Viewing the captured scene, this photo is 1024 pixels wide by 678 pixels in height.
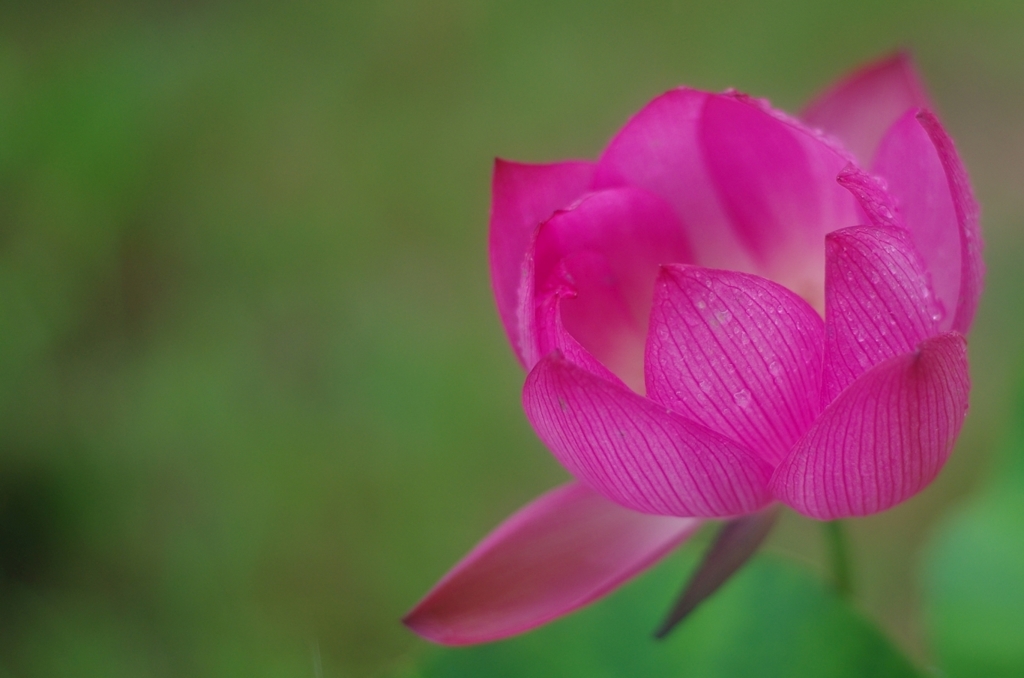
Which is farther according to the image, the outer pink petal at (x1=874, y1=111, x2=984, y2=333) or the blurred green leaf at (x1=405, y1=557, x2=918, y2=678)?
the blurred green leaf at (x1=405, y1=557, x2=918, y2=678)

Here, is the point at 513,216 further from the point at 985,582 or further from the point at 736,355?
the point at 985,582

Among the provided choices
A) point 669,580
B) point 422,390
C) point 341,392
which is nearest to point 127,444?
point 341,392

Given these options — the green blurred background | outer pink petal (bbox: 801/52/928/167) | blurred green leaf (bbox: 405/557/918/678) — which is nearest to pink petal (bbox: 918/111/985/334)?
outer pink petal (bbox: 801/52/928/167)

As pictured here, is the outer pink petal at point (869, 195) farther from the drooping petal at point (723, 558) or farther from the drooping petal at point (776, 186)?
the drooping petal at point (723, 558)

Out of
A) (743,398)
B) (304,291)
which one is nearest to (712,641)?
(743,398)

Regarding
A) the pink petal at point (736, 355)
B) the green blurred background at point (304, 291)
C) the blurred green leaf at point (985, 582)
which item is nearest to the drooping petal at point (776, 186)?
the pink petal at point (736, 355)

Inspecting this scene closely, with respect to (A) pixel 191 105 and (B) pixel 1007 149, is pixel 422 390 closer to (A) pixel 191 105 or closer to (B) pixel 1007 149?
(A) pixel 191 105

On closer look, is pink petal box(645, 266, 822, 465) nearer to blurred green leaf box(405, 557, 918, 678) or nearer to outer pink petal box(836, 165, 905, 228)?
outer pink petal box(836, 165, 905, 228)

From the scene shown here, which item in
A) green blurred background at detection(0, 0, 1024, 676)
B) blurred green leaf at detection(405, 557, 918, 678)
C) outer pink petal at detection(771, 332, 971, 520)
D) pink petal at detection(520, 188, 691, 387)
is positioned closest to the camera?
outer pink petal at detection(771, 332, 971, 520)

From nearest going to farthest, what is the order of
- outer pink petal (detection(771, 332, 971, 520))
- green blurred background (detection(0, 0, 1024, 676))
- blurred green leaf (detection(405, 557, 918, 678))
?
outer pink petal (detection(771, 332, 971, 520))
blurred green leaf (detection(405, 557, 918, 678))
green blurred background (detection(0, 0, 1024, 676))
